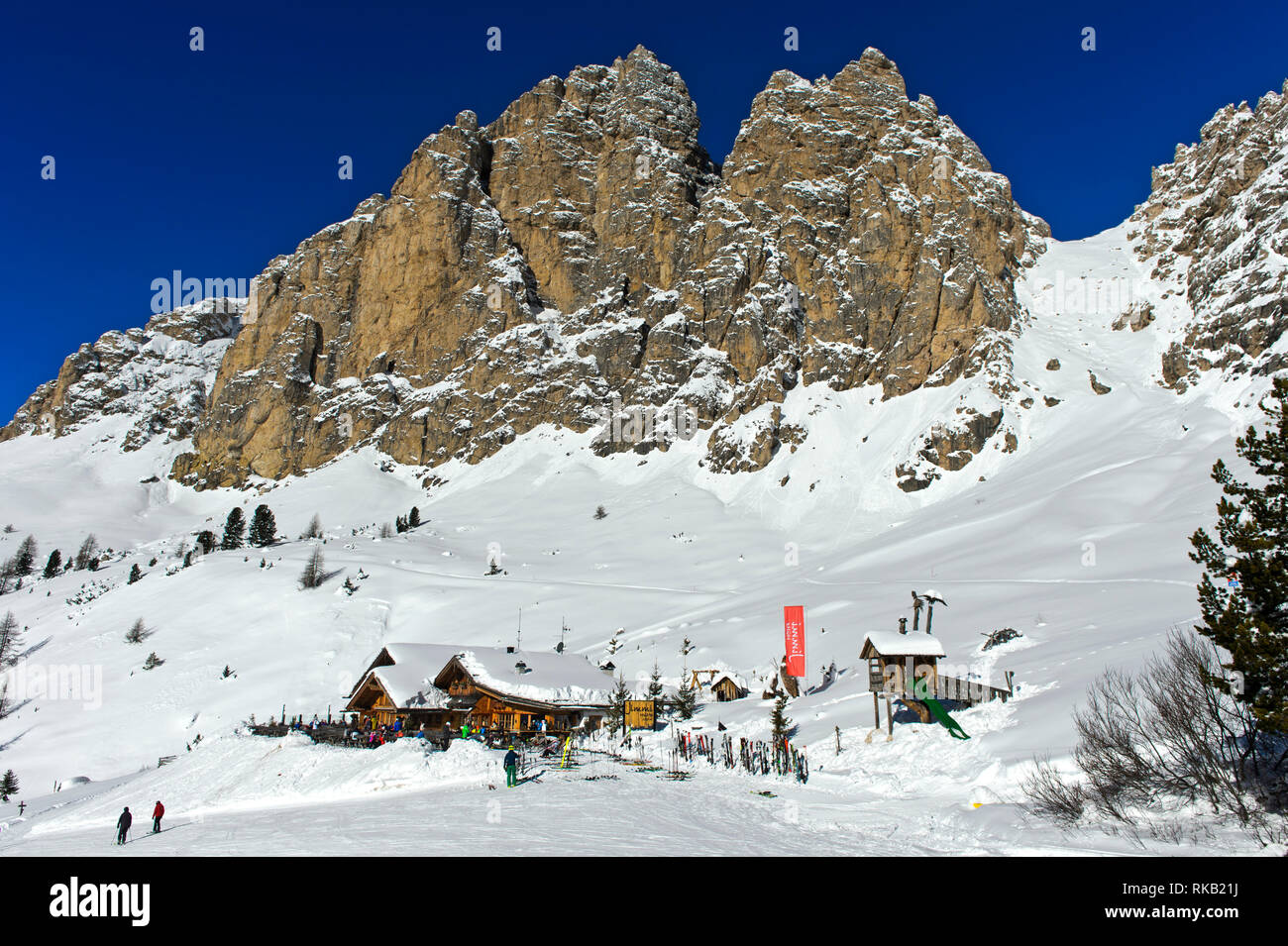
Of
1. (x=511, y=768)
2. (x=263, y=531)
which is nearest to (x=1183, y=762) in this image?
(x=511, y=768)

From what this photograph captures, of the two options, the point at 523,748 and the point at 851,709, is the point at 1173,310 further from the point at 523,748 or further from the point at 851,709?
the point at 523,748

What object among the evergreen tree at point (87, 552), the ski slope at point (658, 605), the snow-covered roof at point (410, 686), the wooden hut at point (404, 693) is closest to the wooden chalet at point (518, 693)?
the snow-covered roof at point (410, 686)

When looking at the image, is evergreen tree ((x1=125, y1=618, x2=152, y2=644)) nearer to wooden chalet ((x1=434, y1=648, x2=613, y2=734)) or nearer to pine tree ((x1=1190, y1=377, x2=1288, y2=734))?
wooden chalet ((x1=434, y1=648, x2=613, y2=734))

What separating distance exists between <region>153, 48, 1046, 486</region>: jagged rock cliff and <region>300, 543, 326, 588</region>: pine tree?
65813mm

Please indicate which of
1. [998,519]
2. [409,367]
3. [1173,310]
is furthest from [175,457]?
[1173,310]

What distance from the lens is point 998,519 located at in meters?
73.1

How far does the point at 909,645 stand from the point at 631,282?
495ft

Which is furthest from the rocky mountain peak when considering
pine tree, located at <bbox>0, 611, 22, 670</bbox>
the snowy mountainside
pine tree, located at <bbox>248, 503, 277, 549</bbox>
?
pine tree, located at <bbox>0, 611, 22, 670</bbox>

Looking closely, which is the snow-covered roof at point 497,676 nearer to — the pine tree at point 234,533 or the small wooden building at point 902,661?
the small wooden building at point 902,661

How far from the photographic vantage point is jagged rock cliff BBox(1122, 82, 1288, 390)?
320 feet

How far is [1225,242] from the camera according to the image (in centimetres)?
11475

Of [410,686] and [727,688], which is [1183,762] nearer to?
[727,688]

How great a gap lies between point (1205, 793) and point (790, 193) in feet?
534
